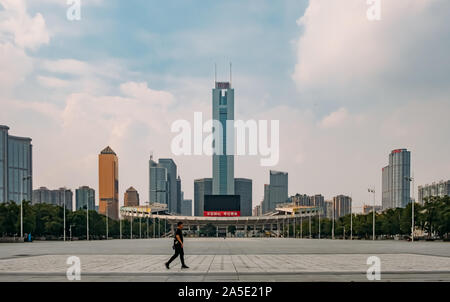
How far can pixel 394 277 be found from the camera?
1609cm

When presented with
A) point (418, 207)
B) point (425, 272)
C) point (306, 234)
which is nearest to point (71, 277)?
point (425, 272)

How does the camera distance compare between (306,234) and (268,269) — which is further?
(306,234)
